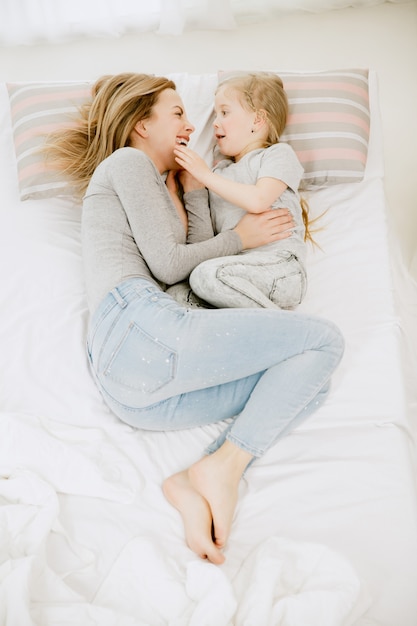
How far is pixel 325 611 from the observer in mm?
974

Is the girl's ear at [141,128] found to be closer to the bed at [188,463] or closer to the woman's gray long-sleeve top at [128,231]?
the woman's gray long-sleeve top at [128,231]

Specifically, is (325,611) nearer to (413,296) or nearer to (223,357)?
(223,357)

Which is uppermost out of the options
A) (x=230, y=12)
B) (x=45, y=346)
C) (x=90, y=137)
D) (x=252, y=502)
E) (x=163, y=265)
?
(x=230, y=12)

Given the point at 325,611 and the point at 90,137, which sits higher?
the point at 90,137

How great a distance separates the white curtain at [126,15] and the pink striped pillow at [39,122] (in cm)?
89

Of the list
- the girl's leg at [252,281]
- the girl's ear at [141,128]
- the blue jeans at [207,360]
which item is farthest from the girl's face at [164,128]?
the blue jeans at [207,360]

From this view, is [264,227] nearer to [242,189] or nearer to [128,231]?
[242,189]

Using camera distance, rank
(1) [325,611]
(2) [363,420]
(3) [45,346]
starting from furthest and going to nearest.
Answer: (3) [45,346] → (2) [363,420] → (1) [325,611]

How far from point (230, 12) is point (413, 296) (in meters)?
1.55

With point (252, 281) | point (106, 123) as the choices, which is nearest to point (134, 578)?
point (252, 281)

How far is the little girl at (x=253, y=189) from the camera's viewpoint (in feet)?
4.64

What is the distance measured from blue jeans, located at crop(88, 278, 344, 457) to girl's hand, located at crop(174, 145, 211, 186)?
411mm

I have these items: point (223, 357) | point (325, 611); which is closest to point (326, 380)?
point (223, 357)

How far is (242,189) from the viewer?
1.57 meters
